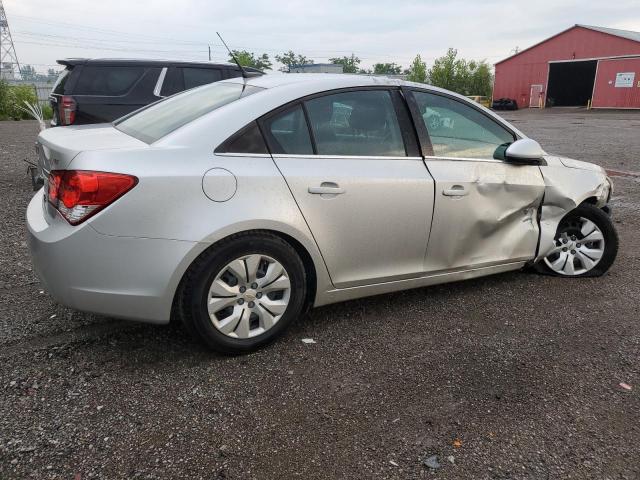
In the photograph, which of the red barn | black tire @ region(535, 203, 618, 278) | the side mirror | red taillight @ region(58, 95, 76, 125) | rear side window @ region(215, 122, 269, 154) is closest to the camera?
rear side window @ region(215, 122, 269, 154)

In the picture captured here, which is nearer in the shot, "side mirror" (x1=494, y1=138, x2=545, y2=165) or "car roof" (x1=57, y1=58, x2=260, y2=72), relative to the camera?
→ "side mirror" (x1=494, y1=138, x2=545, y2=165)

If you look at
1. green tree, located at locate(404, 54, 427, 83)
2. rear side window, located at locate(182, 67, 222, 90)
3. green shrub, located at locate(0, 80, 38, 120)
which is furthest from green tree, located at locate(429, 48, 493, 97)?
rear side window, located at locate(182, 67, 222, 90)

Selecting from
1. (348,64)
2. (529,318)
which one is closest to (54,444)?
(529,318)

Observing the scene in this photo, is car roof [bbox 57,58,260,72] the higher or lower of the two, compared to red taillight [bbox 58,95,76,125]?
higher

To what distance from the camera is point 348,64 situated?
322 ft

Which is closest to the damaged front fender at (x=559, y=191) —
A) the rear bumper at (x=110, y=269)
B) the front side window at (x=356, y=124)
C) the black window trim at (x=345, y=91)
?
the black window trim at (x=345, y=91)

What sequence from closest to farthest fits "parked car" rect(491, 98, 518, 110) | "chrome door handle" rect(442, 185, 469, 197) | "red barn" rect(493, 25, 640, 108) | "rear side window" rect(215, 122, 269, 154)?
A: "rear side window" rect(215, 122, 269, 154) → "chrome door handle" rect(442, 185, 469, 197) → "red barn" rect(493, 25, 640, 108) → "parked car" rect(491, 98, 518, 110)

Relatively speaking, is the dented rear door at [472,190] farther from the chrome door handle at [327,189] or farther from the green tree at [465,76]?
the green tree at [465,76]

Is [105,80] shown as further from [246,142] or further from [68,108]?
[246,142]

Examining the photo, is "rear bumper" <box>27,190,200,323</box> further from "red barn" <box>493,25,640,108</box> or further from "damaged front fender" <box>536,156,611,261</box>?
"red barn" <box>493,25,640,108</box>

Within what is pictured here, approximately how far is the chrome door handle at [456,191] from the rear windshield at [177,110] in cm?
137

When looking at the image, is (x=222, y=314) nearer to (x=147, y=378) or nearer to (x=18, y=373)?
(x=147, y=378)

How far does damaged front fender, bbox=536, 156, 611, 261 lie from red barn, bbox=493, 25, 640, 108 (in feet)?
125

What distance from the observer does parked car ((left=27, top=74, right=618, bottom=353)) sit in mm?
2531
